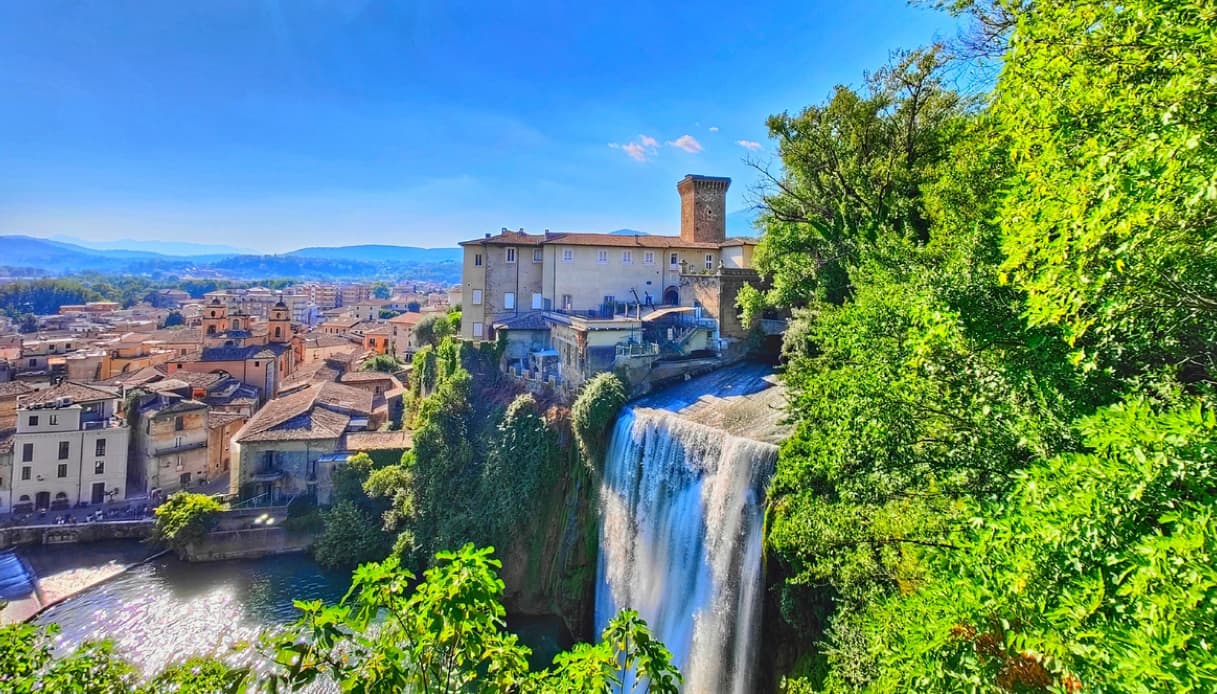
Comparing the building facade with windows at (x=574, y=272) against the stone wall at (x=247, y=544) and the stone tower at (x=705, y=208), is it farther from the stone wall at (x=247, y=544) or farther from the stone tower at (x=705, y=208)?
the stone wall at (x=247, y=544)

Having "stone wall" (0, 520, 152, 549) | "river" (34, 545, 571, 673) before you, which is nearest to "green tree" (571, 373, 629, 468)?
"river" (34, 545, 571, 673)

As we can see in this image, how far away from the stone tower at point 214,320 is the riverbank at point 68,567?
36032 mm

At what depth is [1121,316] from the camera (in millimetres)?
5180

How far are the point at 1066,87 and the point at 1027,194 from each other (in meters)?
1.13

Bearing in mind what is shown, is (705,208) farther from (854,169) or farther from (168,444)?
(168,444)

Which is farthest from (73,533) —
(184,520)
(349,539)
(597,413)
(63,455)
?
(597,413)

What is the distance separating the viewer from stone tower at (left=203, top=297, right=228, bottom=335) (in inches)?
2296

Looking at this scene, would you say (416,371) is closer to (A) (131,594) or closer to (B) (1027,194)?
(A) (131,594)

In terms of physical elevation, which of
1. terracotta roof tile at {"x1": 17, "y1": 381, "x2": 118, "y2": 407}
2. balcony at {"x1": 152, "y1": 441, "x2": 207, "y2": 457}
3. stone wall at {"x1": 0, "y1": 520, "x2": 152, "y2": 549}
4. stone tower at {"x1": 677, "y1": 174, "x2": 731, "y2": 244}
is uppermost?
stone tower at {"x1": 677, "y1": 174, "x2": 731, "y2": 244}

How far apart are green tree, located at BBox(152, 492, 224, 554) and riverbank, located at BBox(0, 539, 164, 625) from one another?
1.27 meters

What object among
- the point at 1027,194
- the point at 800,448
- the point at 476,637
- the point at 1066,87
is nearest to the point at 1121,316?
the point at 1027,194

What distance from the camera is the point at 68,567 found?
25.5 metres

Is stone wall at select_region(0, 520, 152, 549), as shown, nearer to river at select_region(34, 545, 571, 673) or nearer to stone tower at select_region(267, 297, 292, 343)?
river at select_region(34, 545, 571, 673)

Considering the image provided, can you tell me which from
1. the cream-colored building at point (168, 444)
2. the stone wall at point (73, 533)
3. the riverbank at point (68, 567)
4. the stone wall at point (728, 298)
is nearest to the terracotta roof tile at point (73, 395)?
the cream-colored building at point (168, 444)
